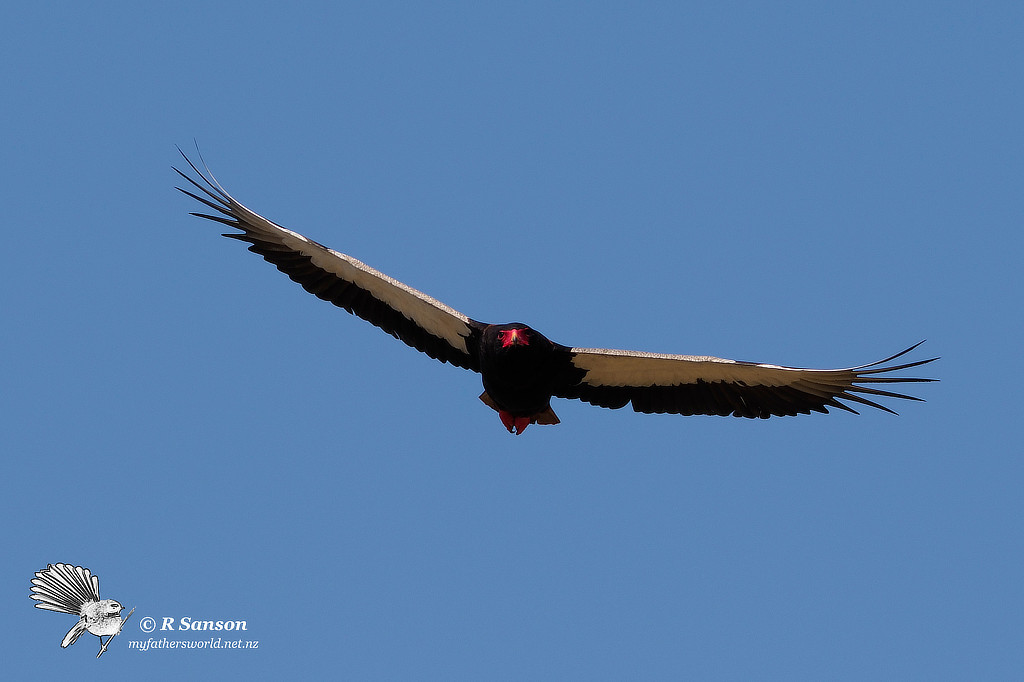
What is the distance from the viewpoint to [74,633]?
14289mm

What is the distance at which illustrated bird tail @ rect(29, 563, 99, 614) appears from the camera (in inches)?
559

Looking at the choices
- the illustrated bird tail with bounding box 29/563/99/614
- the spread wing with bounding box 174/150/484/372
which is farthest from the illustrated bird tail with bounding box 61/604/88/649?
the spread wing with bounding box 174/150/484/372

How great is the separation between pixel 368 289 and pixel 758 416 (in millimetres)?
5299

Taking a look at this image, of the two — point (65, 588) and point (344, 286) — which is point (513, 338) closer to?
point (344, 286)

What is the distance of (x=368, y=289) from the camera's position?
51.8ft

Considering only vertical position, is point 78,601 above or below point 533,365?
below

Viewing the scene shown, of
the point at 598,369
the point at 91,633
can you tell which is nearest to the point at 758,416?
the point at 598,369

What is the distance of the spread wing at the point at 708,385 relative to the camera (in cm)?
1481

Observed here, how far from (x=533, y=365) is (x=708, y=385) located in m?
2.46

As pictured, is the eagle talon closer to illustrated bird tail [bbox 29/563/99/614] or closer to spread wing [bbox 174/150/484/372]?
spread wing [bbox 174/150/484/372]

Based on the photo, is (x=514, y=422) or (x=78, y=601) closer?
(x=78, y=601)

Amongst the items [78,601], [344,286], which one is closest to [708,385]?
[344,286]

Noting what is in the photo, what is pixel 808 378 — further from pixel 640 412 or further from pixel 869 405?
pixel 640 412

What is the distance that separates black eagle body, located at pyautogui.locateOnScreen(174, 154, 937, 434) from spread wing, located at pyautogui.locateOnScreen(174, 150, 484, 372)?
0.5 inches
